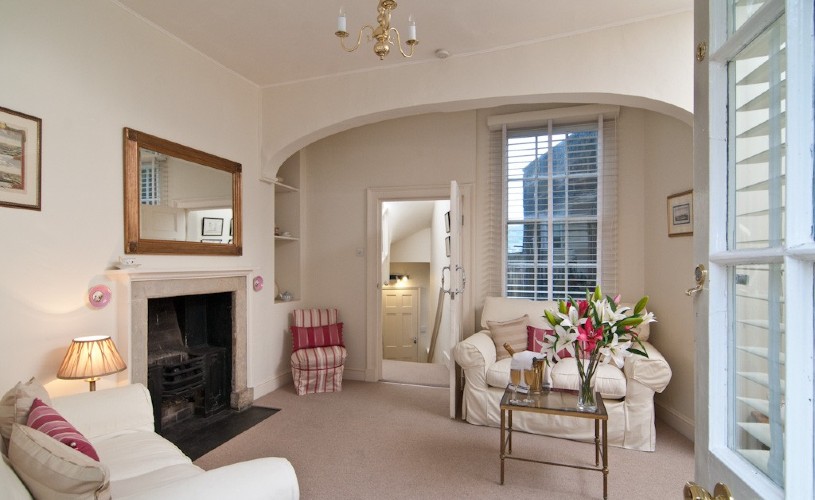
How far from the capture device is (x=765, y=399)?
647mm

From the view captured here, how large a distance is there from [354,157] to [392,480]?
333 centimetres

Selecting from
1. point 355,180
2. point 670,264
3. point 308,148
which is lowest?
point 670,264

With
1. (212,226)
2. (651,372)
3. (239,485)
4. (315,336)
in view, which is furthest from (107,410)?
(651,372)

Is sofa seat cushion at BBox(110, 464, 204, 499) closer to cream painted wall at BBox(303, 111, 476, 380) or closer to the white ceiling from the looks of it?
the white ceiling

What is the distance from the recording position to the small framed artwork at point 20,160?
7.22 feet

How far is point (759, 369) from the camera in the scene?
662 millimetres

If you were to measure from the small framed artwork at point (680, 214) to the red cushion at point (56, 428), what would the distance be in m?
3.50

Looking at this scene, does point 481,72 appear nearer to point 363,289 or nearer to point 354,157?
point 354,157

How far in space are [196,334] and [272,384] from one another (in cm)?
95

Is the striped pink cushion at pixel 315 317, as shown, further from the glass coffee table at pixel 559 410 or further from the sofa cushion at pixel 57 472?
Answer: the sofa cushion at pixel 57 472

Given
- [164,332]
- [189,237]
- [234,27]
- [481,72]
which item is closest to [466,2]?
[481,72]

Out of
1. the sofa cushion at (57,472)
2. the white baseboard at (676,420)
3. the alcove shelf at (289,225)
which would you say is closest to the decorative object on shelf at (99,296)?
the sofa cushion at (57,472)

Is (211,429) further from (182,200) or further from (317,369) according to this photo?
(182,200)

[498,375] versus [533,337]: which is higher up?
[533,337]
